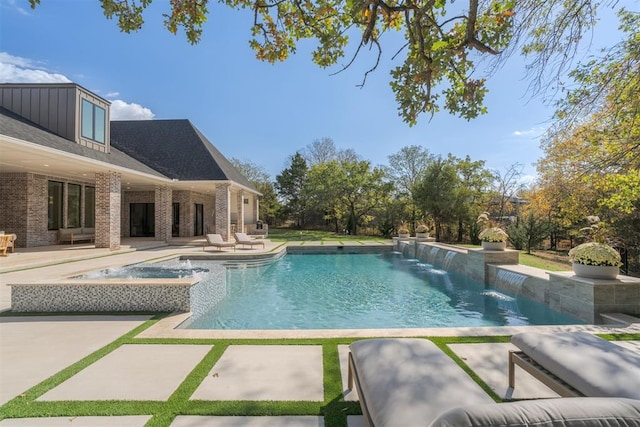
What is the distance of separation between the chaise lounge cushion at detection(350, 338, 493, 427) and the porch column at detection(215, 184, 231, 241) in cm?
1556

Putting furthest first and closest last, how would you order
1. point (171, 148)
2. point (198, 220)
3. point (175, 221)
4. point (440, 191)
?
1. point (198, 220)
2. point (440, 191)
3. point (175, 221)
4. point (171, 148)

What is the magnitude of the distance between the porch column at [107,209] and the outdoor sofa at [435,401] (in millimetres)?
13692

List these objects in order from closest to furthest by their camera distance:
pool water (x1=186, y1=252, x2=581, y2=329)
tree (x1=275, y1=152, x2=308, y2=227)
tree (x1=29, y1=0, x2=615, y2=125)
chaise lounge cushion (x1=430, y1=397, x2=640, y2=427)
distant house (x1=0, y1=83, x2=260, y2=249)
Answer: chaise lounge cushion (x1=430, y1=397, x2=640, y2=427), tree (x1=29, y1=0, x2=615, y2=125), pool water (x1=186, y1=252, x2=581, y2=329), distant house (x1=0, y1=83, x2=260, y2=249), tree (x1=275, y1=152, x2=308, y2=227)

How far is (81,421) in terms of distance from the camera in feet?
8.23

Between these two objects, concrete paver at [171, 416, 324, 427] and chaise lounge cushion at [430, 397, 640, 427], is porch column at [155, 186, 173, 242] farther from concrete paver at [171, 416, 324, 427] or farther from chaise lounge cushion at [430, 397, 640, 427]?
chaise lounge cushion at [430, 397, 640, 427]

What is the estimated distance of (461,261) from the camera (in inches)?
439

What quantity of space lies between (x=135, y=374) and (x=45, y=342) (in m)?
1.94

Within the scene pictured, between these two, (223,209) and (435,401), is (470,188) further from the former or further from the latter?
(435,401)

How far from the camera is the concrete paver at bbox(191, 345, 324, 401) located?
9.55ft

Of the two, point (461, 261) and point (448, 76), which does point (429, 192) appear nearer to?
point (461, 261)

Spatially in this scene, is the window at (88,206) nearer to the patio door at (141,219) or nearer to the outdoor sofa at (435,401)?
the patio door at (141,219)

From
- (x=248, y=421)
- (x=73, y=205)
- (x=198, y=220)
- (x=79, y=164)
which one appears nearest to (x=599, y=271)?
(x=248, y=421)

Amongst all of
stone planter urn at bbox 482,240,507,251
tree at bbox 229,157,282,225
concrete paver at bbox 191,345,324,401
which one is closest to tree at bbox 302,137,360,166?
tree at bbox 229,157,282,225

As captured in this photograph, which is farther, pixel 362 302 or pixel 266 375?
pixel 362 302
